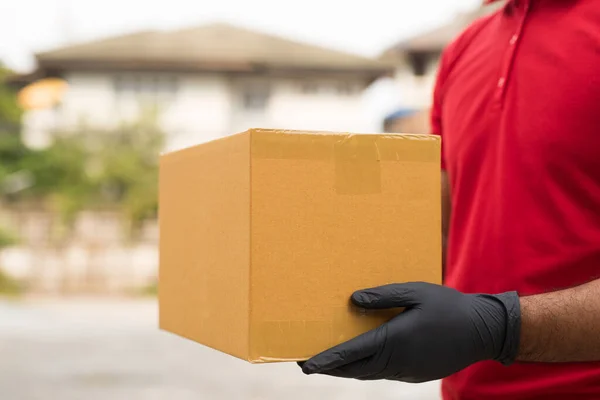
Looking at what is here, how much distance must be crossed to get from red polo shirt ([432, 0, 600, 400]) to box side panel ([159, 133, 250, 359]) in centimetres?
45

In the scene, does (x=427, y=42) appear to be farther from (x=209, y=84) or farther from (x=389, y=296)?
(x=389, y=296)

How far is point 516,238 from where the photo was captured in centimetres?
127

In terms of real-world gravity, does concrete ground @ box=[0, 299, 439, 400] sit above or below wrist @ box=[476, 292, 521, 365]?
below

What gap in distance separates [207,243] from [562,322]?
0.52 m

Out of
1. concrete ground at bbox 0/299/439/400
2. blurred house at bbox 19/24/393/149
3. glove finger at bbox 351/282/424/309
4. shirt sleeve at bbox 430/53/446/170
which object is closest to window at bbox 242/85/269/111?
blurred house at bbox 19/24/393/149

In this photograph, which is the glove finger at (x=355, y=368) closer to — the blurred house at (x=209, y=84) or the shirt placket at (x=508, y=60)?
the shirt placket at (x=508, y=60)

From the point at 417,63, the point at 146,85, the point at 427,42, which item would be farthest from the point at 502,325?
the point at 417,63

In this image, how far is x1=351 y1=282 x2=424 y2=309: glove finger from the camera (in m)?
1.06

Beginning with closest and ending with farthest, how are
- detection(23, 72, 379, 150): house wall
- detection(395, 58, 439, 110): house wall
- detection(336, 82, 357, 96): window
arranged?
detection(23, 72, 379, 150): house wall → detection(336, 82, 357, 96): window → detection(395, 58, 439, 110): house wall

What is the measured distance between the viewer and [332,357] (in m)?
1.06

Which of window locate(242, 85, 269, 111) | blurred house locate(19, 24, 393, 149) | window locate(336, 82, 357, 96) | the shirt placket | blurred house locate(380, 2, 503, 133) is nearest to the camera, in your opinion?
the shirt placket

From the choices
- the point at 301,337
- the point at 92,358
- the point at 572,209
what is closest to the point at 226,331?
the point at 301,337

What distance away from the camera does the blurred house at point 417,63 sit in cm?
1881

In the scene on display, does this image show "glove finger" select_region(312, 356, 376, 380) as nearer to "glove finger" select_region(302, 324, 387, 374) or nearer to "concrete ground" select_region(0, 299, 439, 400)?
"glove finger" select_region(302, 324, 387, 374)
